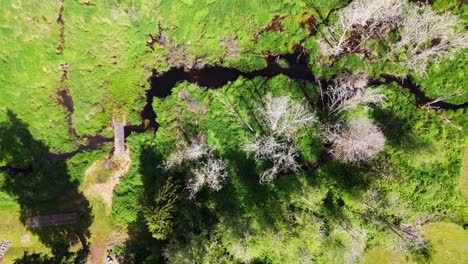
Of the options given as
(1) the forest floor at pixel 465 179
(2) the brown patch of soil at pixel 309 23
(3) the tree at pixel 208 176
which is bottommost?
(1) the forest floor at pixel 465 179

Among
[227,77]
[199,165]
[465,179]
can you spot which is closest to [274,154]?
[199,165]

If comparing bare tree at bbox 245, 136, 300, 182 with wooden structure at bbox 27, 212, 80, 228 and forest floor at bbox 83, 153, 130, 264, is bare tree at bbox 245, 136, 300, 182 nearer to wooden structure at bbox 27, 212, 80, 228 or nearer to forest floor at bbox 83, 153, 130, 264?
forest floor at bbox 83, 153, 130, 264

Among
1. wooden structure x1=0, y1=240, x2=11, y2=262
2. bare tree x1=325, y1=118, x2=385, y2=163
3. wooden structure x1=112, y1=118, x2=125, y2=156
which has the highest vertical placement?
wooden structure x1=112, y1=118, x2=125, y2=156

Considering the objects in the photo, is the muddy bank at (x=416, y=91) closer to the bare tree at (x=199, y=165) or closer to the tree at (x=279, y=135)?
the tree at (x=279, y=135)

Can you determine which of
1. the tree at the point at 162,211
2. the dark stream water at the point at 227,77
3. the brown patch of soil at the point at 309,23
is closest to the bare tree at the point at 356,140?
the dark stream water at the point at 227,77

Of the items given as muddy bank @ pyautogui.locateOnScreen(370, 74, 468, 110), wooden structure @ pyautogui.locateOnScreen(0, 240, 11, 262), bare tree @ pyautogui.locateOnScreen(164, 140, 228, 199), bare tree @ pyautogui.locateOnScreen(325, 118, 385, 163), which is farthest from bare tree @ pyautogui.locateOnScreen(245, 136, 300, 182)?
wooden structure @ pyautogui.locateOnScreen(0, 240, 11, 262)

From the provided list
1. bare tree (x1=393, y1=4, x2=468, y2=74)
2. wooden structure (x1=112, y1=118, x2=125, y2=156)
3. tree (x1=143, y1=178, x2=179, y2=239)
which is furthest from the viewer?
wooden structure (x1=112, y1=118, x2=125, y2=156)

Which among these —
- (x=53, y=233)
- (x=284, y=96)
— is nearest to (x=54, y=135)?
(x=53, y=233)
